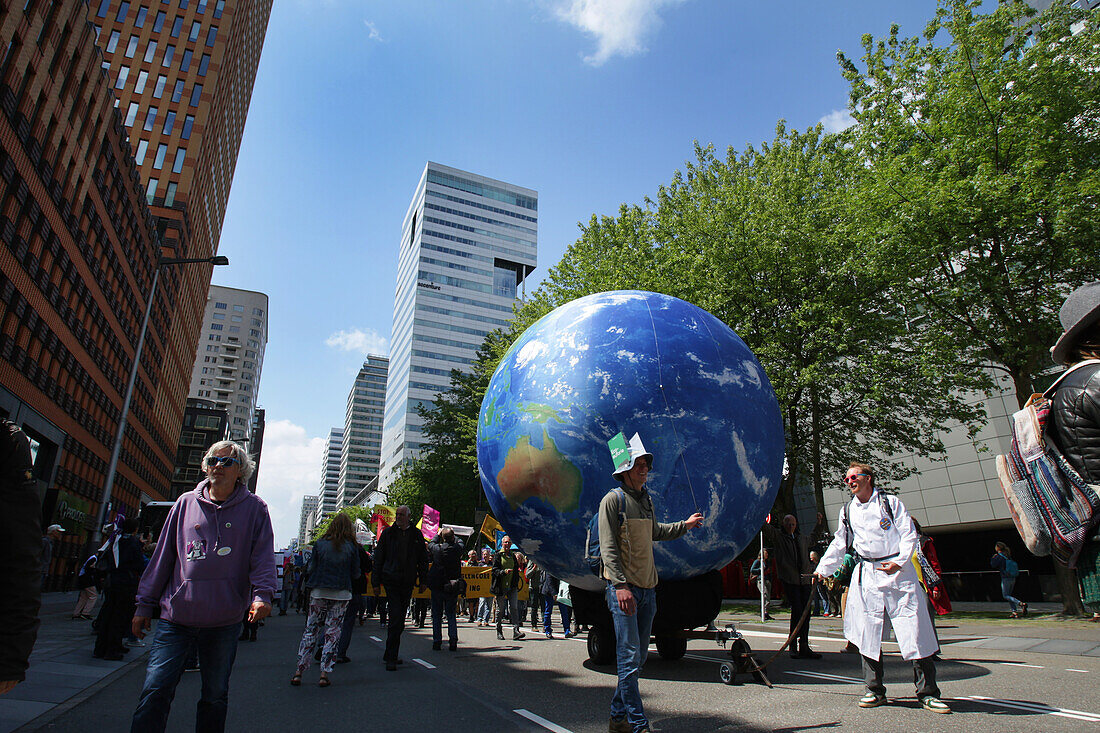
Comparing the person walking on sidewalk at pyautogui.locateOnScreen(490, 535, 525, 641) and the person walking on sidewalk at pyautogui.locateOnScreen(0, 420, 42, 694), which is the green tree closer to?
the person walking on sidewalk at pyautogui.locateOnScreen(490, 535, 525, 641)

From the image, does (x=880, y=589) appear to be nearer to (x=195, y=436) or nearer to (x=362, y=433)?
(x=195, y=436)

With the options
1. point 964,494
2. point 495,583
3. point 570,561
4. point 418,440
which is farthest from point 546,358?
point 418,440

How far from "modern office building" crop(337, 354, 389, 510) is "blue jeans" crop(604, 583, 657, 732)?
163838 millimetres

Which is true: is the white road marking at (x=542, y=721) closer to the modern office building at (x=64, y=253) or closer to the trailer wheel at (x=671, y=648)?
the trailer wheel at (x=671, y=648)

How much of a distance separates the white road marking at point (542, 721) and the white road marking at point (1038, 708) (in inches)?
138

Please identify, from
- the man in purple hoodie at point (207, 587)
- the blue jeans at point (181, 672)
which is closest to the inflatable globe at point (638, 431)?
the man in purple hoodie at point (207, 587)

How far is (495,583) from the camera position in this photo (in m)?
13.3

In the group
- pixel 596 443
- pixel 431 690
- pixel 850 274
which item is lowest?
pixel 431 690

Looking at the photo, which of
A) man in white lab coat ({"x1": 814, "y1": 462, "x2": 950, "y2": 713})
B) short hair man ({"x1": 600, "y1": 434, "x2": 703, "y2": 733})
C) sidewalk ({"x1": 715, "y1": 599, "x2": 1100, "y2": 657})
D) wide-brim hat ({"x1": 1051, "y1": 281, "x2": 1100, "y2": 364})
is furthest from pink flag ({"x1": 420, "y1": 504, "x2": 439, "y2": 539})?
wide-brim hat ({"x1": 1051, "y1": 281, "x2": 1100, "y2": 364})

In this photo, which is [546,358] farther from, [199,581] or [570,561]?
[199,581]

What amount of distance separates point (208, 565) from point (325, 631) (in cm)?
425

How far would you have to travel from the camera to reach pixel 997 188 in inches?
561

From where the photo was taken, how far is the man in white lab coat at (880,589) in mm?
4996

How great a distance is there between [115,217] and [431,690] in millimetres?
38264
